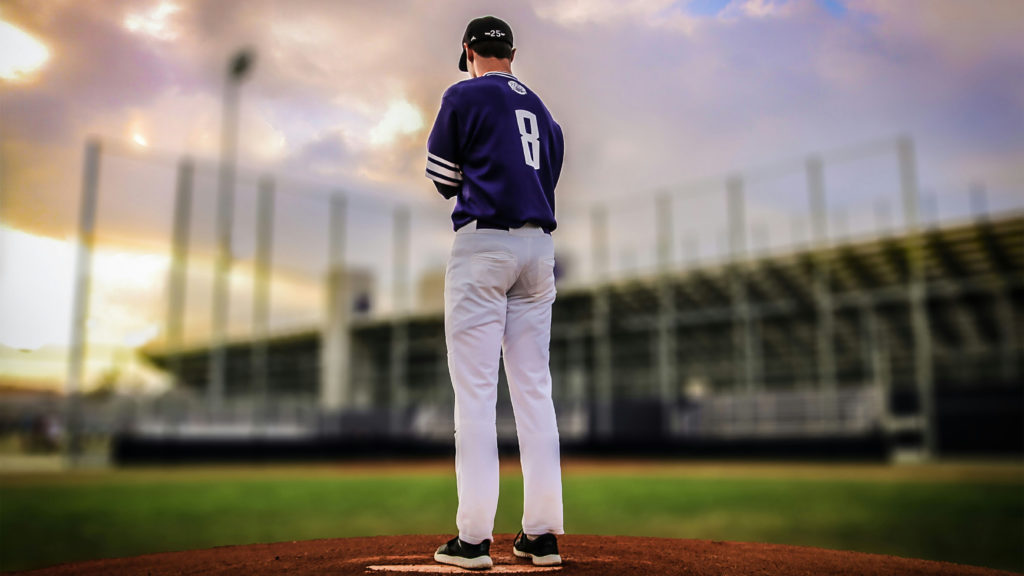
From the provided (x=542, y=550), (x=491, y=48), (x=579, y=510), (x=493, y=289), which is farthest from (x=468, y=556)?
(x=579, y=510)

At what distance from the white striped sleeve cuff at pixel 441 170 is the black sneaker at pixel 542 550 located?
1.38 m

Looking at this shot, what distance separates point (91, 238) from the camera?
17.8m

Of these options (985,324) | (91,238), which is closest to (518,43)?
(91,238)

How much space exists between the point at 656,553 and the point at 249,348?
74.3 ft

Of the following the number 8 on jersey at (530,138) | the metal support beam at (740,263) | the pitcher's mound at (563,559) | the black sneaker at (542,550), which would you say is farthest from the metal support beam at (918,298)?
the number 8 on jersey at (530,138)

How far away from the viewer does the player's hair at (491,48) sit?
313 centimetres

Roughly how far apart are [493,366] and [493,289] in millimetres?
285

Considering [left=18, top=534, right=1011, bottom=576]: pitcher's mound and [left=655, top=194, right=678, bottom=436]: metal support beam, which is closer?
[left=18, top=534, right=1011, bottom=576]: pitcher's mound

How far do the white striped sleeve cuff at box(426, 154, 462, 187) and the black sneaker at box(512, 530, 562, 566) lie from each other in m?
1.38

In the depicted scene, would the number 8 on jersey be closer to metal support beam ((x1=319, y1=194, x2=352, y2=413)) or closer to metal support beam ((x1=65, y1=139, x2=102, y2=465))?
metal support beam ((x1=65, y1=139, x2=102, y2=465))

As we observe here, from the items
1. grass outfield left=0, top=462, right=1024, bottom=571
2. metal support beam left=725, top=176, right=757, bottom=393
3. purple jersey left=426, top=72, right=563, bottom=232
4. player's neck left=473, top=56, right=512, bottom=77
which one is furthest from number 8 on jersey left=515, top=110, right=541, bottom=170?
metal support beam left=725, top=176, right=757, bottom=393

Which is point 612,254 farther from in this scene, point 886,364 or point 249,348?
point 249,348

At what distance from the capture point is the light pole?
21531 millimetres

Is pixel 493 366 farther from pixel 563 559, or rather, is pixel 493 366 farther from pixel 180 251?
pixel 180 251
